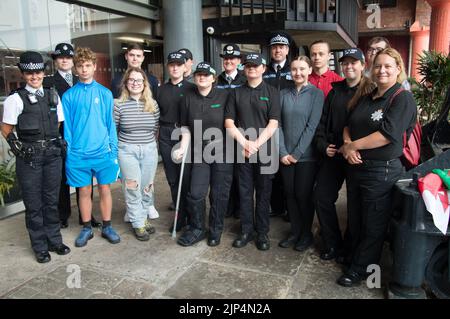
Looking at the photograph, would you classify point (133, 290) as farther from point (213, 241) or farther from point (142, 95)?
point (142, 95)

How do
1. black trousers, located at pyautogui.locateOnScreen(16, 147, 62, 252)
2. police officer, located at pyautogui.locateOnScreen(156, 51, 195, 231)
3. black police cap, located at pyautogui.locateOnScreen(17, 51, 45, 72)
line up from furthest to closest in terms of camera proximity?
police officer, located at pyautogui.locateOnScreen(156, 51, 195, 231) < black trousers, located at pyautogui.locateOnScreen(16, 147, 62, 252) < black police cap, located at pyautogui.locateOnScreen(17, 51, 45, 72)

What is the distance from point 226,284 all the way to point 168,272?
1.76 ft

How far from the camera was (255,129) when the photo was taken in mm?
3617

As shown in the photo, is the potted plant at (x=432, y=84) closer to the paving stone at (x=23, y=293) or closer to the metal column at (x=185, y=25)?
the metal column at (x=185, y=25)

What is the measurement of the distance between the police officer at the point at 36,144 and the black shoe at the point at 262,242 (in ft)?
6.33

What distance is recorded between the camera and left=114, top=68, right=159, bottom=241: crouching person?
3.93 m

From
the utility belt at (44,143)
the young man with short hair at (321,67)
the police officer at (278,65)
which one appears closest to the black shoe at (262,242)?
the police officer at (278,65)

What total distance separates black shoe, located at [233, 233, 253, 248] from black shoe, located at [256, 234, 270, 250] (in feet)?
0.34

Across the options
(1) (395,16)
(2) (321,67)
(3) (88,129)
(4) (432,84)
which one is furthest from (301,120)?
(1) (395,16)

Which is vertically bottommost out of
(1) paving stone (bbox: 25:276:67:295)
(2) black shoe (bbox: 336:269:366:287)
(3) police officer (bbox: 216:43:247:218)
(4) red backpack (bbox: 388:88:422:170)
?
(1) paving stone (bbox: 25:276:67:295)

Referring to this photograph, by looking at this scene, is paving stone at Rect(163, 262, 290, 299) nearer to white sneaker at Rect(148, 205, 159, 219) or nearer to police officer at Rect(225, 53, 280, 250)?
police officer at Rect(225, 53, 280, 250)

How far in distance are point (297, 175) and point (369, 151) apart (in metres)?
0.84

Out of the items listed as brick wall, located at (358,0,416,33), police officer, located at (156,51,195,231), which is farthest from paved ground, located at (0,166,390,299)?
brick wall, located at (358,0,416,33)

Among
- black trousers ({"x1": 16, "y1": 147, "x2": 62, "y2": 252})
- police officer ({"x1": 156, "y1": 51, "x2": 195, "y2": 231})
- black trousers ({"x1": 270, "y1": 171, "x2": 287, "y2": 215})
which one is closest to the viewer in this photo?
black trousers ({"x1": 16, "y1": 147, "x2": 62, "y2": 252})
